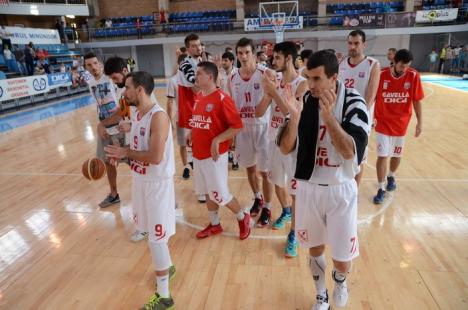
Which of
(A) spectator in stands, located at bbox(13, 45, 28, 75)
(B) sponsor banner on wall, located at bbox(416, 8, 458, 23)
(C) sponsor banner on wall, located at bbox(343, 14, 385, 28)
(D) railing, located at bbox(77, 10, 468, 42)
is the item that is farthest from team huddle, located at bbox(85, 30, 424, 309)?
(B) sponsor banner on wall, located at bbox(416, 8, 458, 23)

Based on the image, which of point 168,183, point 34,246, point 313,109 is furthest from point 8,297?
point 313,109

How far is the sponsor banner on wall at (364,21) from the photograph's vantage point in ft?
72.9

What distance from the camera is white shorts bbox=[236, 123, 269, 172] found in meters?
4.27

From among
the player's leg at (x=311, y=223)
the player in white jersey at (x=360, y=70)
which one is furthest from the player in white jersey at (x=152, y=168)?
the player in white jersey at (x=360, y=70)

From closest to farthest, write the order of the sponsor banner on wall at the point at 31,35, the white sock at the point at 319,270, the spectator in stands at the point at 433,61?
the white sock at the point at 319,270, the sponsor banner on wall at the point at 31,35, the spectator in stands at the point at 433,61

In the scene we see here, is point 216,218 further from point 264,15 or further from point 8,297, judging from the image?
point 264,15

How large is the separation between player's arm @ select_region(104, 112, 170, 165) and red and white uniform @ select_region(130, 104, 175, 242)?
0.09 m

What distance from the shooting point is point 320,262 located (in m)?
2.70

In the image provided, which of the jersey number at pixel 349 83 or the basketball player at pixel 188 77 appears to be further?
the basketball player at pixel 188 77

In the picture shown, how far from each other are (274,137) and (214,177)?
872mm

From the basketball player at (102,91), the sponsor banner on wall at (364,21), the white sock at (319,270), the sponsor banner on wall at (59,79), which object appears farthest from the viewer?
the sponsor banner on wall at (364,21)

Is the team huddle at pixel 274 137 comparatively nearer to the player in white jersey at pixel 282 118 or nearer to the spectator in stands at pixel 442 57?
the player in white jersey at pixel 282 118

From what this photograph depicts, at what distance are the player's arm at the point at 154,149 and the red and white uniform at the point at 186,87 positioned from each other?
274 centimetres

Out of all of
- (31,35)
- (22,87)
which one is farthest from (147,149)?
(31,35)
